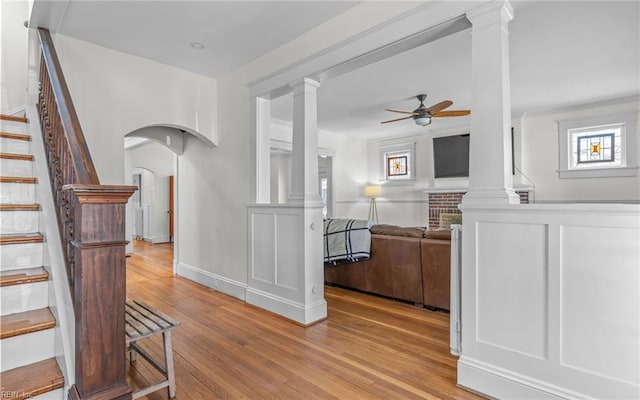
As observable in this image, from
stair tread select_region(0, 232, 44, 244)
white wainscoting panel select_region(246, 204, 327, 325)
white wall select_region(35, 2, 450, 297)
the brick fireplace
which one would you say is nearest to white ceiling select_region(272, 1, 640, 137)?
white wall select_region(35, 2, 450, 297)

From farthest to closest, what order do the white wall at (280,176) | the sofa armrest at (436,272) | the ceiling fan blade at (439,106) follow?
the white wall at (280,176)
the ceiling fan blade at (439,106)
the sofa armrest at (436,272)

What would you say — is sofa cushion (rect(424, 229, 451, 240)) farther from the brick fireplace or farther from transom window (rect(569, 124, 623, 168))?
transom window (rect(569, 124, 623, 168))

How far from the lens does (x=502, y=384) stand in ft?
5.93

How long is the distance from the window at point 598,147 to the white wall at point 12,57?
7435 millimetres

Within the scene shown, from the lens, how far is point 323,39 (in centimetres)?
285

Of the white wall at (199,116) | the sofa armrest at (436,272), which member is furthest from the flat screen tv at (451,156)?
the white wall at (199,116)

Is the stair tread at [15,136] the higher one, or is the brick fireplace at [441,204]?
the stair tread at [15,136]

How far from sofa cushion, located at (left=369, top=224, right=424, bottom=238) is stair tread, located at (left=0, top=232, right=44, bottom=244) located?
295 centimetres

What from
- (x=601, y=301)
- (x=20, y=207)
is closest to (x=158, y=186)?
(x=20, y=207)

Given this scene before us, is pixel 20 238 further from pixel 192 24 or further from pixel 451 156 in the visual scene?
pixel 451 156

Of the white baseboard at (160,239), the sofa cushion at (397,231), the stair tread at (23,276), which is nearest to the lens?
the stair tread at (23,276)

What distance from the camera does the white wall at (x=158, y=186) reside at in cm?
859

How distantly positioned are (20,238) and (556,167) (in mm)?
6686

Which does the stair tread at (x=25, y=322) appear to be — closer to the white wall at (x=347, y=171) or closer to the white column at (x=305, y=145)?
the white column at (x=305, y=145)
